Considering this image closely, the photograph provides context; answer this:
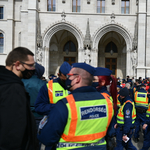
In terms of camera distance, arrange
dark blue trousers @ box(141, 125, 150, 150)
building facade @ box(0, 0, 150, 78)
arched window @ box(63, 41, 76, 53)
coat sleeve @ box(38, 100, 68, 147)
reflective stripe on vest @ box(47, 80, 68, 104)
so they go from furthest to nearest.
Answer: arched window @ box(63, 41, 76, 53) < building facade @ box(0, 0, 150, 78) < dark blue trousers @ box(141, 125, 150, 150) < reflective stripe on vest @ box(47, 80, 68, 104) < coat sleeve @ box(38, 100, 68, 147)

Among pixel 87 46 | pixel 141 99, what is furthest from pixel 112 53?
pixel 141 99

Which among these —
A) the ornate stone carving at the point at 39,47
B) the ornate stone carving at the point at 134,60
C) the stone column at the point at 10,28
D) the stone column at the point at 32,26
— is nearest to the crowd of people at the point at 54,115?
the ornate stone carving at the point at 39,47

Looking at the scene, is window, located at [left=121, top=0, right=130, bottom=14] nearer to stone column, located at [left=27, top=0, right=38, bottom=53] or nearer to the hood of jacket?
stone column, located at [left=27, top=0, right=38, bottom=53]

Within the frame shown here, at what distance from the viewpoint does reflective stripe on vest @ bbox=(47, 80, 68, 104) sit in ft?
9.74

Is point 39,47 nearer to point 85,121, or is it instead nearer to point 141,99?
point 141,99

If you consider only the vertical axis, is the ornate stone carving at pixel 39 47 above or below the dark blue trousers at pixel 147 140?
above

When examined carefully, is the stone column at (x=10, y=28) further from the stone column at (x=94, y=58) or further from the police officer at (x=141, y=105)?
the police officer at (x=141, y=105)

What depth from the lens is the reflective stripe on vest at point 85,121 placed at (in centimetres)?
164

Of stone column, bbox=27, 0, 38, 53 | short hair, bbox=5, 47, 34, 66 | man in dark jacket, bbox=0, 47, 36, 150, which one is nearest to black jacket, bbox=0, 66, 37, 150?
man in dark jacket, bbox=0, 47, 36, 150

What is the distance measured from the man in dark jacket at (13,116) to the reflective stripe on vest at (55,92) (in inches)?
47.9

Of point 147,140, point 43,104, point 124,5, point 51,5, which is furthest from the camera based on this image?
point 124,5

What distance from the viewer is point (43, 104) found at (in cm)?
287

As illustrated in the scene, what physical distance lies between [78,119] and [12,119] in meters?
0.58

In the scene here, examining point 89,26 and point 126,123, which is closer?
point 126,123
